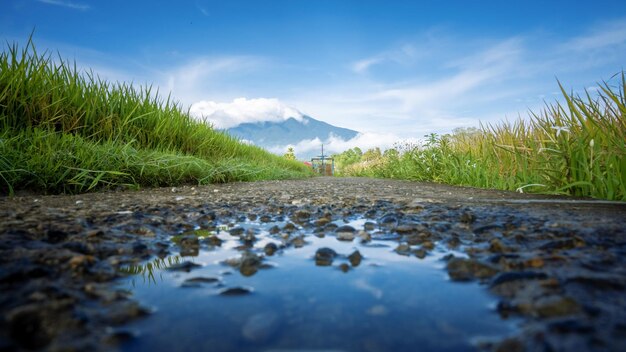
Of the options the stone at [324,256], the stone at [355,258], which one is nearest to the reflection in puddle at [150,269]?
the stone at [324,256]

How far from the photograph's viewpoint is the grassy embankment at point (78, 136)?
2.99 meters

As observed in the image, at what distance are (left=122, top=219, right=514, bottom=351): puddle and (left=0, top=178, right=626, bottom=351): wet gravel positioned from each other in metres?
0.03

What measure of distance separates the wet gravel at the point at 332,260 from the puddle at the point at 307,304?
34mm

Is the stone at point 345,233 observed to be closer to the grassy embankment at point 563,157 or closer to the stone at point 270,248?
the stone at point 270,248

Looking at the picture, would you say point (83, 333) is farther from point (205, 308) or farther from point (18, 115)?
point (18, 115)

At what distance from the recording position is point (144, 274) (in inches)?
37.8

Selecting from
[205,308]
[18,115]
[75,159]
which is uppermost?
[18,115]

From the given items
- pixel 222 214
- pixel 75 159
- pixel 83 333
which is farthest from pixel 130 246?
pixel 75 159

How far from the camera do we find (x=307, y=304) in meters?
0.76

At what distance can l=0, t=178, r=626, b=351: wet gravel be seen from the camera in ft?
1.99

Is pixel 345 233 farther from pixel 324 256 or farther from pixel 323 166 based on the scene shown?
pixel 323 166

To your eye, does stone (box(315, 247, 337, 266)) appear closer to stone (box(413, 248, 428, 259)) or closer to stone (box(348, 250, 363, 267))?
stone (box(348, 250, 363, 267))

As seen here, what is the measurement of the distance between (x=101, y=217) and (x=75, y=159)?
2.12 m

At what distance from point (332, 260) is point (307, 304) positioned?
1.09 feet
